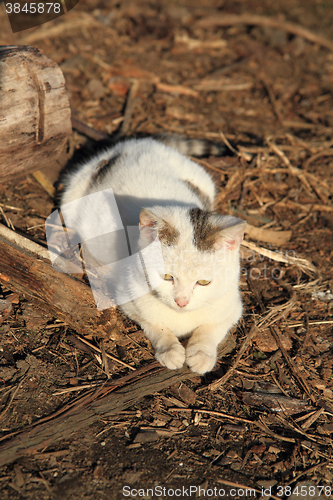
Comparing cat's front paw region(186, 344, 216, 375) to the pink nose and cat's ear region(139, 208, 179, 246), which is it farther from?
cat's ear region(139, 208, 179, 246)

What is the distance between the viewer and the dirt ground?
255cm

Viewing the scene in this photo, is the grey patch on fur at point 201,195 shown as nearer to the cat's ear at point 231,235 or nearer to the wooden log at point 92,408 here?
the cat's ear at point 231,235

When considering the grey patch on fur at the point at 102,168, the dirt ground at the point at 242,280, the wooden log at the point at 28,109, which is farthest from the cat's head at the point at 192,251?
the wooden log at the point at 28,109

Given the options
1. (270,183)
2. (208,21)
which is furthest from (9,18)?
(270,183)

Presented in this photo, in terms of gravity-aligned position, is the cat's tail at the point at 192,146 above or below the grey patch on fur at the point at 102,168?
below

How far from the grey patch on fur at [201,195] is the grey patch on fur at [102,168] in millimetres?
814

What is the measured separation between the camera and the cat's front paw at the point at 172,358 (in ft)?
9.63

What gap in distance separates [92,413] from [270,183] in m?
3.66

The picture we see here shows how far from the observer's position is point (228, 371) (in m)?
3.14

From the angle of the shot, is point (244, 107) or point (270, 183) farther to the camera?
point (244, 107)

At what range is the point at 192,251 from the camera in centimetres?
276

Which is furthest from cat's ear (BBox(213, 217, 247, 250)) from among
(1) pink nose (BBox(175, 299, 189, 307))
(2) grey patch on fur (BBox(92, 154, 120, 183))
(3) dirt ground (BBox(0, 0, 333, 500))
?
(2) grey patch on fur (BBox(92, 154, 120, 183))

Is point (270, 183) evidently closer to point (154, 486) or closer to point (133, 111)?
point (133, 111)

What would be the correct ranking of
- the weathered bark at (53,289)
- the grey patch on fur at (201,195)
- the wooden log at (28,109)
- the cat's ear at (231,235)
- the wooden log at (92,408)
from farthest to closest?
the grey patch on fur at (201,195) → the wooden log at (28,109) → the weathered bark at (53,289) → the cat's ear at (231,235) → the wooden log at (92,408)
